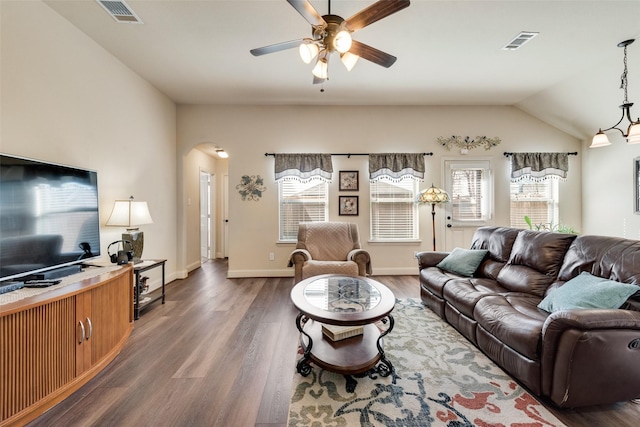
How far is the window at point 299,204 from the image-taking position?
4.68 m

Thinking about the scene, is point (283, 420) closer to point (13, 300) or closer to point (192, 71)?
point (13, 300)

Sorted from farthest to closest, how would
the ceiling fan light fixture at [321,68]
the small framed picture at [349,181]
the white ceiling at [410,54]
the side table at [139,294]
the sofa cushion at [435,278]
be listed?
1. the small framed picture at [349,181]
2. the side table at [139,294]
3. the sofa cushion at [435,278]
4. the white ceiling at [410,54]
5. the ceiling fan light fixture at [321,68]

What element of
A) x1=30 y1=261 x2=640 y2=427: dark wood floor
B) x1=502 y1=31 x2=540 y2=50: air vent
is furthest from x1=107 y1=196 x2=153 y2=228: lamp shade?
x1=502 y1=31 x2=540 y2=50: air vent

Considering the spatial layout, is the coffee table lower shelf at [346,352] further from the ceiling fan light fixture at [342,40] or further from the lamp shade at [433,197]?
the lamp shade at [433,197]

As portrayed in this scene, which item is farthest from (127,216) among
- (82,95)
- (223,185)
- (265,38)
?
(223,185)

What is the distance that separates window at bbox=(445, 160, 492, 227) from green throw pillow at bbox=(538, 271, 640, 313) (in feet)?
9.08

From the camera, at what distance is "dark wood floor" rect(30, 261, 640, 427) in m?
1.53

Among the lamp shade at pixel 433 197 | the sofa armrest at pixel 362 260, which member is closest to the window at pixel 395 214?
the lamp shade at pixel 433 197

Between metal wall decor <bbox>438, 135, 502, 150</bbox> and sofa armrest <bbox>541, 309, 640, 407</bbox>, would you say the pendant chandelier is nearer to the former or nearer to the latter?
metal wall decor <bbox>438, 135, 502, 150</bbox>

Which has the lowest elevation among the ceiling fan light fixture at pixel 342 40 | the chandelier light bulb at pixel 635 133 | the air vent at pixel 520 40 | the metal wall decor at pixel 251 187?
the metal wall decor at pixel 251 187

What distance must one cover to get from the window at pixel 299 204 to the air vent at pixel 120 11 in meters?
2.75

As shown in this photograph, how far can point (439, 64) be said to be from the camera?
11.0ft

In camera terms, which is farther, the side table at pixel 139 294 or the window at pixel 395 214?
the window at pixel 395 214

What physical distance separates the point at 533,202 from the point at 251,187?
501cm
